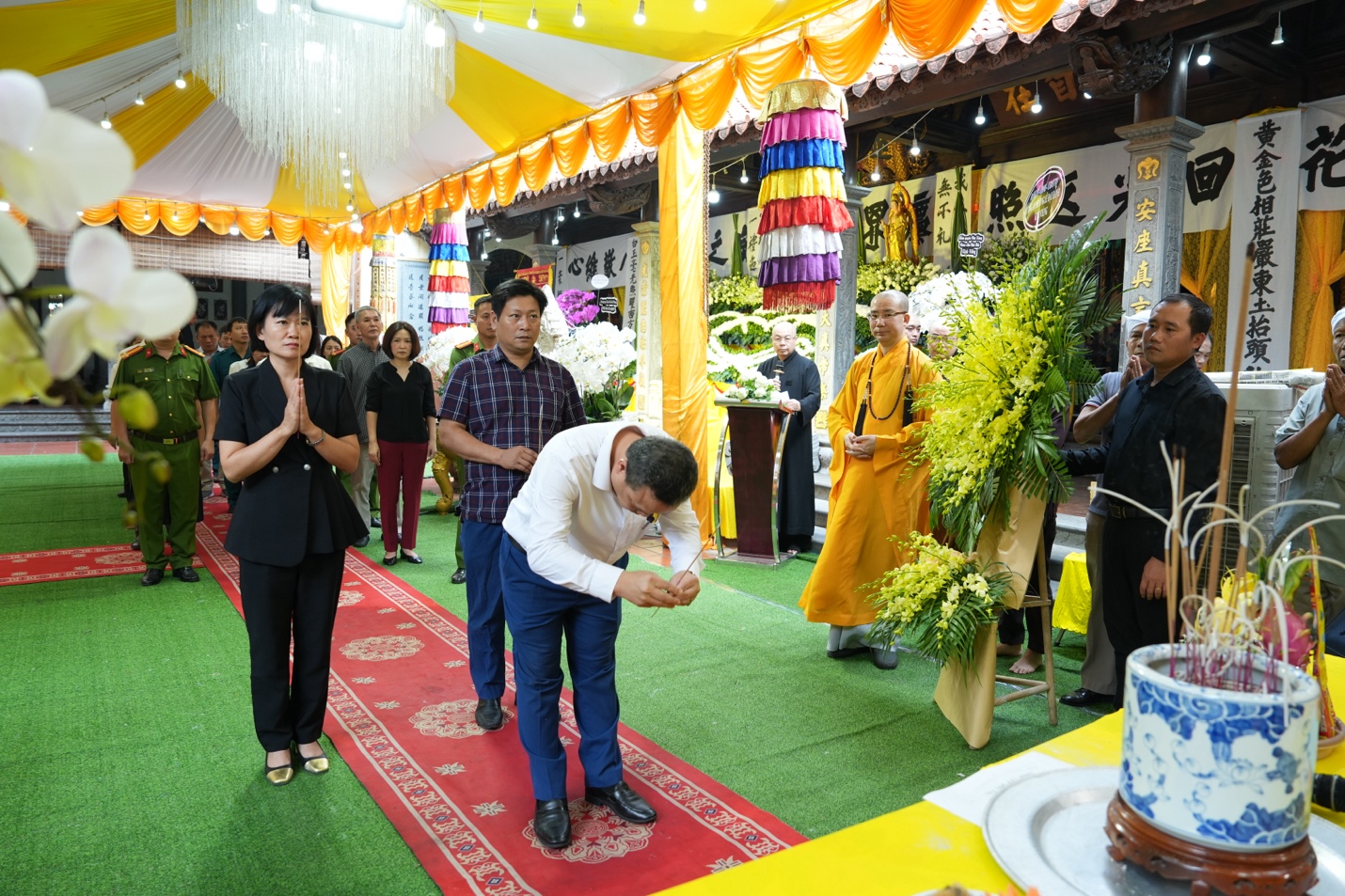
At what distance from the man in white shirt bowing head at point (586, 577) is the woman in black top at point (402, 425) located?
2969mm

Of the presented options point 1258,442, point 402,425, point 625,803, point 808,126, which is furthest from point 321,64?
point 1258,442

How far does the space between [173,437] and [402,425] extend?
113cm

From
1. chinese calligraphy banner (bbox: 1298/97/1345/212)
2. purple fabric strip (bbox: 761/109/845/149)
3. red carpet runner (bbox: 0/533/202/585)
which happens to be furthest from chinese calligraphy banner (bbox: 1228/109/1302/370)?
red carpet runner (bbox: 0/533/202/585)

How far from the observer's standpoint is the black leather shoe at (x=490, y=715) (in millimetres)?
2904

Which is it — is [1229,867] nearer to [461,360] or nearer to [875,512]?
[875,512]

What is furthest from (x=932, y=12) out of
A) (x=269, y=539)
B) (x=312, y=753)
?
(x=312, y=753)

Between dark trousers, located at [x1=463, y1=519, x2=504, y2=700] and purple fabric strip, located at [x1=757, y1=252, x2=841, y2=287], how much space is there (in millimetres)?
2423

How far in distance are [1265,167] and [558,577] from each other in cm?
653

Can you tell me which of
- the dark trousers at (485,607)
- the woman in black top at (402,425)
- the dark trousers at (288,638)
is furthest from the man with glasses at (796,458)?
the dark trousers at (288,638)

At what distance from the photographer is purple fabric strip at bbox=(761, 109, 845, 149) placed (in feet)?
14.7

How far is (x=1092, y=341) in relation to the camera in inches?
347

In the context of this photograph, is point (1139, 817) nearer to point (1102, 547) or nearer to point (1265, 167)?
point (1102, 547)

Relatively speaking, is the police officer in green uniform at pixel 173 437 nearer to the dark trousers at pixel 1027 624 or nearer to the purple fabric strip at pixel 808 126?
the purple fabric strip at pixel 808 126

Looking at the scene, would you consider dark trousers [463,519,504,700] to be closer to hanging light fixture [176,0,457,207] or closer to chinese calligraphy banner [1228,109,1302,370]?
hanging light fixture [176,0,457,207]
